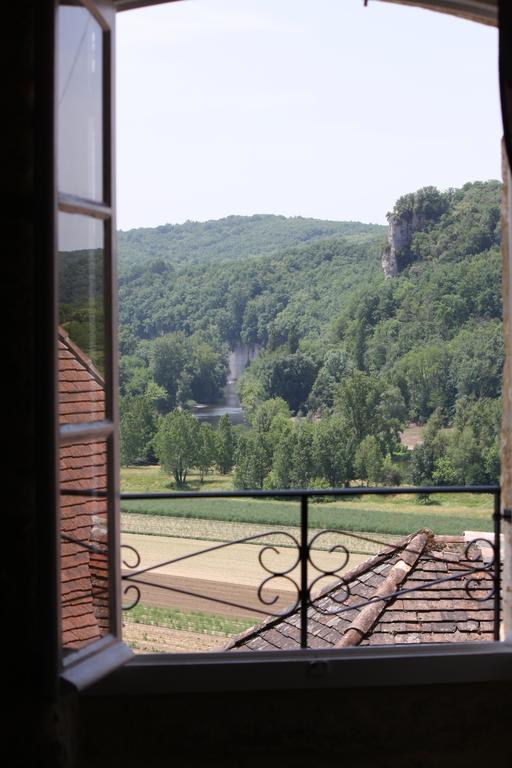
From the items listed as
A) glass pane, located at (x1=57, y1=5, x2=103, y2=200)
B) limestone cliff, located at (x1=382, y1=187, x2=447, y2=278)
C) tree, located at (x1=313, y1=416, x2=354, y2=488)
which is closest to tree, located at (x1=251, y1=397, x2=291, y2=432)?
tree, located at (x1=313, y1=416, x2=354, y2=488)

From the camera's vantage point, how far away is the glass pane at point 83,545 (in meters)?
1.70

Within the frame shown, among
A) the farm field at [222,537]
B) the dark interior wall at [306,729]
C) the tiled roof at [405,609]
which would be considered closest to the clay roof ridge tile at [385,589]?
the tiled roof at [405,609]

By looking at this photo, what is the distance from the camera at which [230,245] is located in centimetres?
2238

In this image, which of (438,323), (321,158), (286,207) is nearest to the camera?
(438,323)

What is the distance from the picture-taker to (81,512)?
1731mm

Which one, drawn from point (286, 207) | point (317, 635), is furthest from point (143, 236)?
point (317, 635)

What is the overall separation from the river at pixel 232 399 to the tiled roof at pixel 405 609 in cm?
1530

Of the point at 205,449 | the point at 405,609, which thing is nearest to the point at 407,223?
the point at 205,449

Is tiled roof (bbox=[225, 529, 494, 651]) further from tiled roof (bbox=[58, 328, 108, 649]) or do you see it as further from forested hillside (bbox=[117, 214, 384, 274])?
forested hillside (bbox=[117, 214, 384, 274])

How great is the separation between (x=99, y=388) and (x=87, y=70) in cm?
64

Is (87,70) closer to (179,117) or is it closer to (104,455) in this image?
(104,455)

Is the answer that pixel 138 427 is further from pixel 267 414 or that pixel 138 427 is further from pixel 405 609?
pixel 405 609

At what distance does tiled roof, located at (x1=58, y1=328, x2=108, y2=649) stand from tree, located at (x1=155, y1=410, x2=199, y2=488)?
18192 millimetres

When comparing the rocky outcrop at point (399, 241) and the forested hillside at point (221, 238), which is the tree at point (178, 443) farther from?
the rocky outcrop at point (399, 241)
